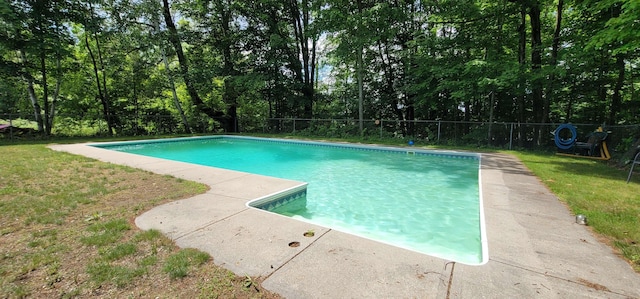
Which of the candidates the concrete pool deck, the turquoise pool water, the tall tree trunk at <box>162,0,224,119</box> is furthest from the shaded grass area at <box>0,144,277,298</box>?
the tall tree trunk at <box>162,0,224,119</box>

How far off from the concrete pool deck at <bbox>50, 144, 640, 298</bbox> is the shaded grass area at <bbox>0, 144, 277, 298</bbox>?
0.19 metres

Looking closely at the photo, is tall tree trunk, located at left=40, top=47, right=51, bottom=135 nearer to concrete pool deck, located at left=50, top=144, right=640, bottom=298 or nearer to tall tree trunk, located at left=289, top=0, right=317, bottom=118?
tall tree trunk, located at left=289, top=0, right=317, bottom=118

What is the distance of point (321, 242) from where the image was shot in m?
2.35

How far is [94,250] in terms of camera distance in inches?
84.0

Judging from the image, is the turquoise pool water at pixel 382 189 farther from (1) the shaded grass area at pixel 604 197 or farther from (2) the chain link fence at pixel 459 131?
(2) the chain link fence at pixel 459 131

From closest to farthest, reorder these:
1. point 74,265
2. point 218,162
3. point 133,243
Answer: point 74,265 < point 133,243 < point 218,162

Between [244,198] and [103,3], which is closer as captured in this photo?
[244,198]

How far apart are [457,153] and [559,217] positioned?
5.81m

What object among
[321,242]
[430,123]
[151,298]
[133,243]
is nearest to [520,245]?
[321,242]

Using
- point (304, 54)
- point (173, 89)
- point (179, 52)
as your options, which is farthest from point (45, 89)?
point (304, 54)

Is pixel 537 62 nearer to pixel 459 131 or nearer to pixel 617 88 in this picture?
pixel 617 88

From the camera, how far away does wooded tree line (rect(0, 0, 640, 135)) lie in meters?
9.50

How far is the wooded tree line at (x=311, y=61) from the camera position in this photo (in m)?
9.50

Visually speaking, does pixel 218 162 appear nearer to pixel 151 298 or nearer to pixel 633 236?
pixel 151 298
